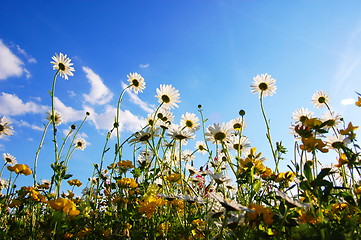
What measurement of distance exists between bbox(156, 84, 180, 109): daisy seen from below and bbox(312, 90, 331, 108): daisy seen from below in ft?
7.36

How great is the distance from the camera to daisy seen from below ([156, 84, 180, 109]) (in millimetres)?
3342

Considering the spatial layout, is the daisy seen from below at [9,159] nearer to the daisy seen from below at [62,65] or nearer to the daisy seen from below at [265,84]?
the daisy seen from below at [62,65]

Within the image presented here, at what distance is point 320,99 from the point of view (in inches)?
160

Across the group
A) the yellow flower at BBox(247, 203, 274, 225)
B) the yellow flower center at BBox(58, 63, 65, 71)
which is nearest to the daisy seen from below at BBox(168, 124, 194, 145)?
the yellow flower at BBox(247, 203, 274, 225)

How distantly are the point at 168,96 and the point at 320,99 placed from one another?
241cm

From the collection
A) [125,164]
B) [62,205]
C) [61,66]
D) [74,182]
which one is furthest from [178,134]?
[61,66]

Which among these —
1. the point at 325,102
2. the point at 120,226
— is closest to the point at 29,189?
the point at 120,226

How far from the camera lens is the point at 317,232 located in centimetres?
111

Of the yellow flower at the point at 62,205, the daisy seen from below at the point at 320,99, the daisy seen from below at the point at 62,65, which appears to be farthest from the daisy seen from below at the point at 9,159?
the daisy seen from below at the point at 320,99

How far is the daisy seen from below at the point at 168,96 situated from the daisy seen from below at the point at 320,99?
7.36ft

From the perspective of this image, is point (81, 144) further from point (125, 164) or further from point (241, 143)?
point (241, 143)

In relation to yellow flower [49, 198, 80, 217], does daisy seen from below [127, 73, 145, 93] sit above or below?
above

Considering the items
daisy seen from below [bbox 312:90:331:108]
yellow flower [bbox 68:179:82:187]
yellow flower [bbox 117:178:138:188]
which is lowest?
yellow flower [bbox 117:178:138:188]

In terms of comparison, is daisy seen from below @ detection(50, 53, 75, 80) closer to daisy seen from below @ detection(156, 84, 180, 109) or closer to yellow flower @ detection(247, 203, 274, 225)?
daisy seen from below @ detection(156, 84, 180, 109)
